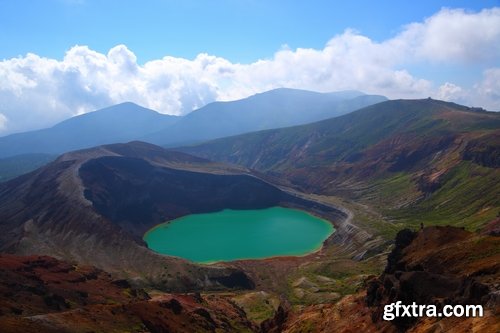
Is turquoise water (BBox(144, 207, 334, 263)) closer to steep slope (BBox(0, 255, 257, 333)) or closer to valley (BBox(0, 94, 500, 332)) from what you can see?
valley (BBox(0, 94, 500, 332))

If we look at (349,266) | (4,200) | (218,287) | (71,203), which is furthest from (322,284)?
(4,200)

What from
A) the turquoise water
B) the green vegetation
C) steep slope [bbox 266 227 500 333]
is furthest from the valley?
the turquoise water

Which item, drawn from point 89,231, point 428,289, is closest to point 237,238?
point 89,231

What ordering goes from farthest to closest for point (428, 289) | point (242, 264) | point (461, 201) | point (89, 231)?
point (461, 201) < point (89, 231) < point (242, 264) < point (428, 289)

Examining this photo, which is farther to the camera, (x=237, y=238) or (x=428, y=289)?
(x=237, y=238)

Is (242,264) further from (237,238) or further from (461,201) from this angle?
(461,201)

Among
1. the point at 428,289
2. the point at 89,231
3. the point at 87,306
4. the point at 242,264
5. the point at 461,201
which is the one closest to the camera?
the point at 428,289

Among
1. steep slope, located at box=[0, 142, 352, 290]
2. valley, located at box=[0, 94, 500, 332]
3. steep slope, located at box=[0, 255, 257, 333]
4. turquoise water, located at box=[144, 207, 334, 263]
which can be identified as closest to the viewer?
steep slope, located at box=[0, 255, 257, 333]

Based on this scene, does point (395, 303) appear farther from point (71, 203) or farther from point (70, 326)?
point (71, 203)
